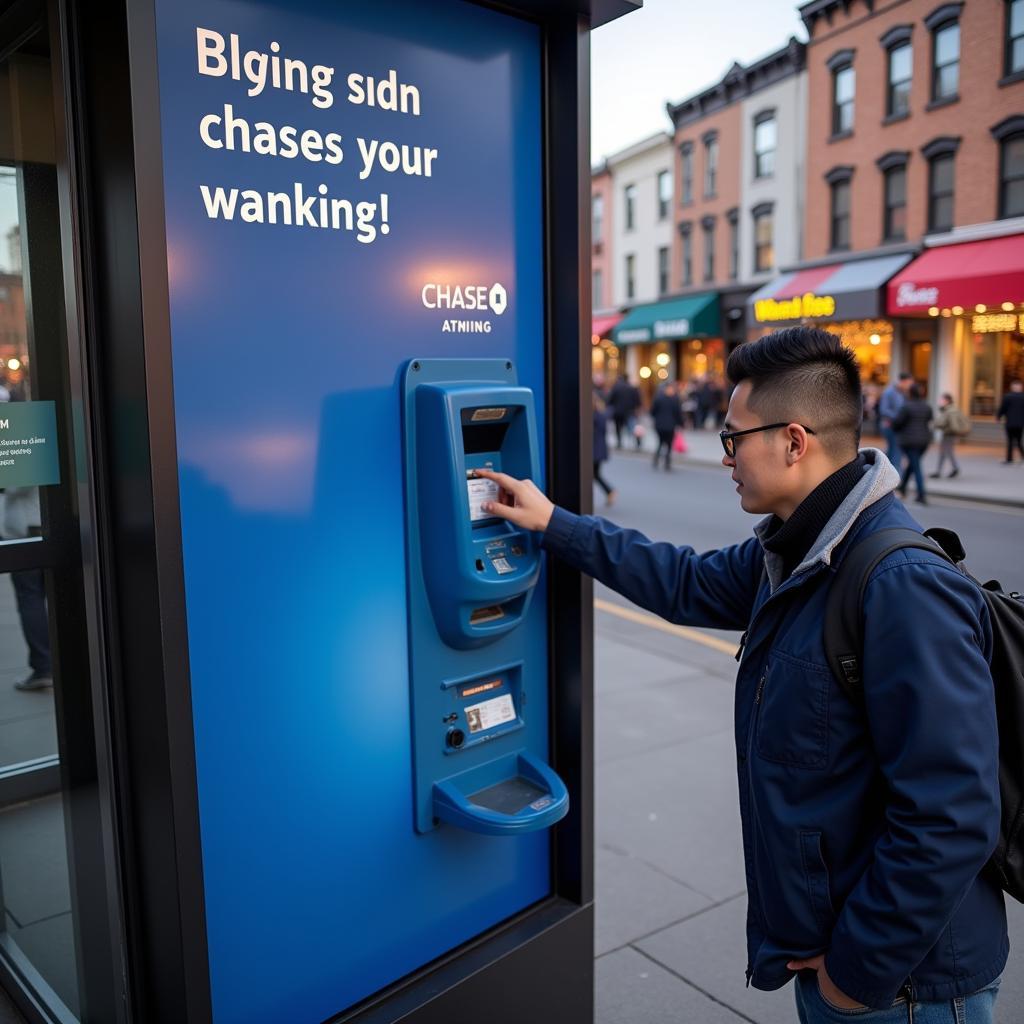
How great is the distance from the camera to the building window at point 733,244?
28.2 meters

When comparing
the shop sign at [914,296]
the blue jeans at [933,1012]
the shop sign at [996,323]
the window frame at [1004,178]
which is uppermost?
the window frame at [1004,178]

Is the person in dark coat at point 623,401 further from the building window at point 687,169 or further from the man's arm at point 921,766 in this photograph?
the man's arm at point 921,766

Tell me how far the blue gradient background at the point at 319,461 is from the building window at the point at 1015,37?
20330 millimetres

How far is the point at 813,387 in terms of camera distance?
187 cm

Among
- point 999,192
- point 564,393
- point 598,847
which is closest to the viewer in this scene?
point 564,393

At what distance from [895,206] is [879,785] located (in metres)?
23.4

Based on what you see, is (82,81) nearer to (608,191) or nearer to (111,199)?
(111,199)

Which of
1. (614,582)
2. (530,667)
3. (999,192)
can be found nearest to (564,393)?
(614,582)

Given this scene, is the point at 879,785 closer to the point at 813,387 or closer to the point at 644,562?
the point at 813,387

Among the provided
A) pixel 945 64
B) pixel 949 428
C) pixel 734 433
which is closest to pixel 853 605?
pixel 734 433

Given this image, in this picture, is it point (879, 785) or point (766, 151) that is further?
point (766, 151)

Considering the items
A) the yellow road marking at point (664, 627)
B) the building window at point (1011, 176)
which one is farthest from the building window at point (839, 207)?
the yellow road marking at point (664, 627)

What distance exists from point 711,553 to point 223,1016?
158cm

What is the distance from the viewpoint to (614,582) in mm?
2533
